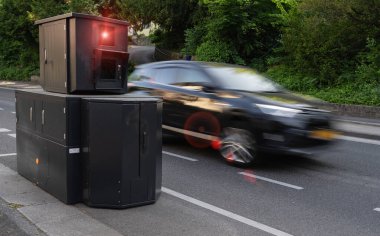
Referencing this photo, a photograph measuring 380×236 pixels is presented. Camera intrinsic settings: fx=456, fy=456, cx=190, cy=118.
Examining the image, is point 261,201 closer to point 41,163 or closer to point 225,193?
point 225,193

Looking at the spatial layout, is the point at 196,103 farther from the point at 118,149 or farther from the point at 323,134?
the point at 118,149

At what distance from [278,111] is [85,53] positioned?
127 inches

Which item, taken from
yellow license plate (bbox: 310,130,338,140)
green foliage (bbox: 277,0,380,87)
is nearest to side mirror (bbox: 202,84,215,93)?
yellow license plate (bbox: 310,130,338,140)

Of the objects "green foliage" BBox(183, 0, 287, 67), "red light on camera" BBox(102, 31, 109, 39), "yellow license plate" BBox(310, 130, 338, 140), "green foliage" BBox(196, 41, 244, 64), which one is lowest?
"yellow license plate" BBox(310, 130, 338, 140)

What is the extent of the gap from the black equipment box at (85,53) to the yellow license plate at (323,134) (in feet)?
10.4

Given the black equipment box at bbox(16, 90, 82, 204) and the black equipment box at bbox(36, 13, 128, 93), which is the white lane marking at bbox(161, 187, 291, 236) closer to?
the black equipment box at bbox(16, 90, 82, 204)

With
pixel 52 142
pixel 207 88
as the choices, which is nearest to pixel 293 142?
pixel 207 88

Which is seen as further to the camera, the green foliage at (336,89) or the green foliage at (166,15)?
the green foliage at (166,15)

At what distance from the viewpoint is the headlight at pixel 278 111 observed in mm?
7047

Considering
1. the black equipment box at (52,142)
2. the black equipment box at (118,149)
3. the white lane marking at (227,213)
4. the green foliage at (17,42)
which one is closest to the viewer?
the white lane marking at (227,213)

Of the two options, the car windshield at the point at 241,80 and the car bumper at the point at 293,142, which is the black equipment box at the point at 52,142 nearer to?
the car bumper at the point at 293,142

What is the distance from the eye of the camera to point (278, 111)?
7062 millimetres

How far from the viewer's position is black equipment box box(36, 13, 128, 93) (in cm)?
516

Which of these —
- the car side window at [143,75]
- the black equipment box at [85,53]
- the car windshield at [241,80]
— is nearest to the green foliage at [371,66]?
the car windshield at [241,80]
